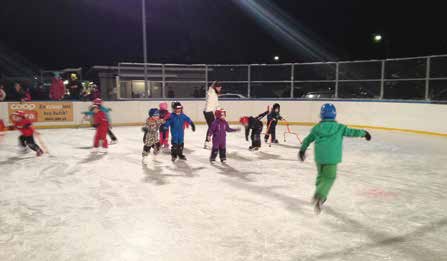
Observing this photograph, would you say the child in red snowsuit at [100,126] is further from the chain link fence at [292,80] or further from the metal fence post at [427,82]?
the metal fence post at [427,82]

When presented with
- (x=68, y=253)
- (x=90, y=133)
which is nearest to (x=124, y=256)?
(x=68, y=253)

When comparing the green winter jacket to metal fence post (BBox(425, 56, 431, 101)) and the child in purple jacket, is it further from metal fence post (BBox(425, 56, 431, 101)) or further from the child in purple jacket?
metal fence post (BBox(425, 56, 431, 101))

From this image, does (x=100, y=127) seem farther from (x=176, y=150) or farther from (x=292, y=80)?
(x=292, y=80)

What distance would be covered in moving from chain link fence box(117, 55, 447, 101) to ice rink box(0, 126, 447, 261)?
20.5ft

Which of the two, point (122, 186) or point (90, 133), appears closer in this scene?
point (122, 186)

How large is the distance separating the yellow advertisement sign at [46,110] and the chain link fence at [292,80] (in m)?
2.32

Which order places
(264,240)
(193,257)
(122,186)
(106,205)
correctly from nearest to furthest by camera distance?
(193,257), (264,240), (106,205), (122,186)

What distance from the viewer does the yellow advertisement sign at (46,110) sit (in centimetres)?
1470

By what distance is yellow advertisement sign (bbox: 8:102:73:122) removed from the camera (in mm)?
14703

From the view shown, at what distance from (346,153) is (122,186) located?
5.71m

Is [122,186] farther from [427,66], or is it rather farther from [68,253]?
[427,66]

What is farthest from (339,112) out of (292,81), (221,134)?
(221,134)

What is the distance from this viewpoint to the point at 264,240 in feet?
12.6

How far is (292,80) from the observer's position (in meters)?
17.0
